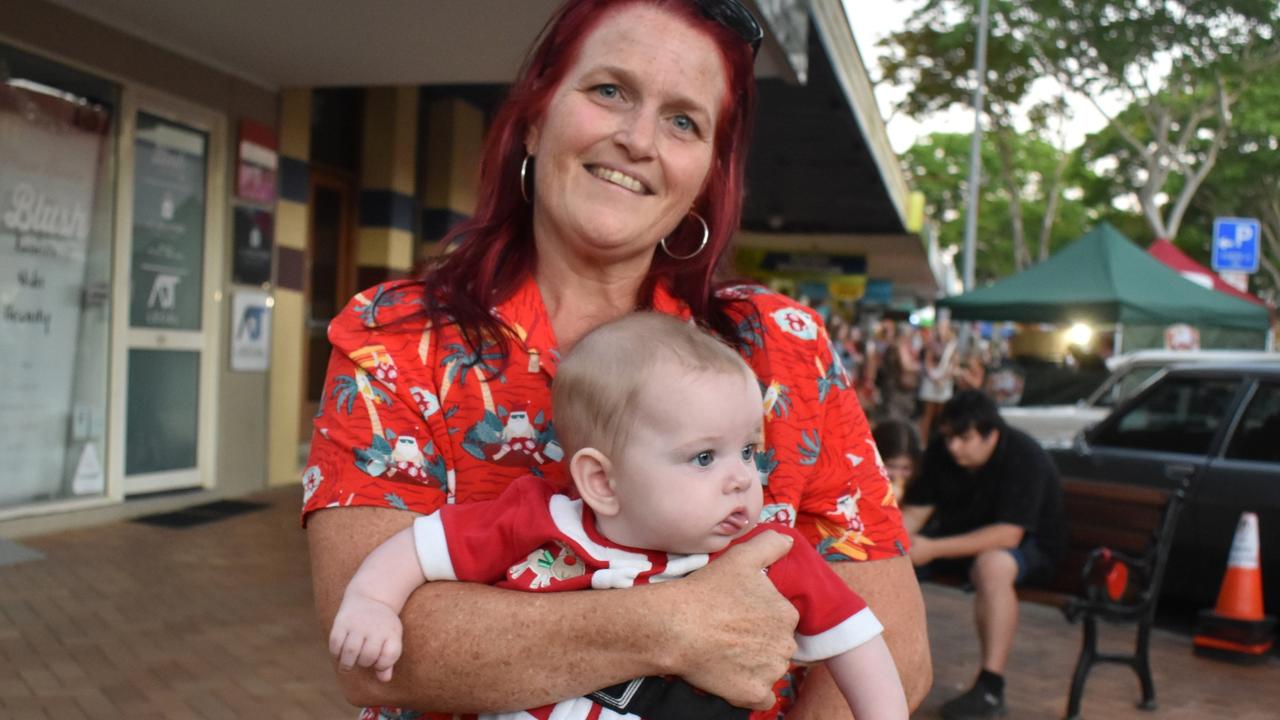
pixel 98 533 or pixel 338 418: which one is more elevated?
pixel 338 418

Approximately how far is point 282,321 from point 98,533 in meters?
2.60

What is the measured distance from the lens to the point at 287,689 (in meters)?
5.04

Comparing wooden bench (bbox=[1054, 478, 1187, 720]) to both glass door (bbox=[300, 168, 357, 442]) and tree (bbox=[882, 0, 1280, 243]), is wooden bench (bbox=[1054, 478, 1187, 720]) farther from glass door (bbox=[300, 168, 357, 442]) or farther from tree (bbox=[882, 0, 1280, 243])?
tree (bbox=[882, 0, 1280, 243])

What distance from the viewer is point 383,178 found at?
37.2ft

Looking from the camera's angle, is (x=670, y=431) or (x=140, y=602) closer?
(x=670, y=431)

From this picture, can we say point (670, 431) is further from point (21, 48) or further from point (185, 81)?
point (185, 81)

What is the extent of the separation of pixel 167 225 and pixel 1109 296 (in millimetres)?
8735

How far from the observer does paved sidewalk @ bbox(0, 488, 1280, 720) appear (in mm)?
4883

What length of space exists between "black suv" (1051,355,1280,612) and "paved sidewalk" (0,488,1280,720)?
552 mm

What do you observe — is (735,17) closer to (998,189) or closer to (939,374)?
(939,374)

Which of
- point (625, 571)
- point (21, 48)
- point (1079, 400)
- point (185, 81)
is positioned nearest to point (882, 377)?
point (1079, 400)

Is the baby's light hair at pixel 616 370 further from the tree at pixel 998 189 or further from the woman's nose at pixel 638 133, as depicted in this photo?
the tree at pixel 998 189

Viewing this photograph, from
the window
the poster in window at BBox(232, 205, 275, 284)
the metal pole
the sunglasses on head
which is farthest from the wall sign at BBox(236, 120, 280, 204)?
the metal pole

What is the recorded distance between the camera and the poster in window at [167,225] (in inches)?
336
